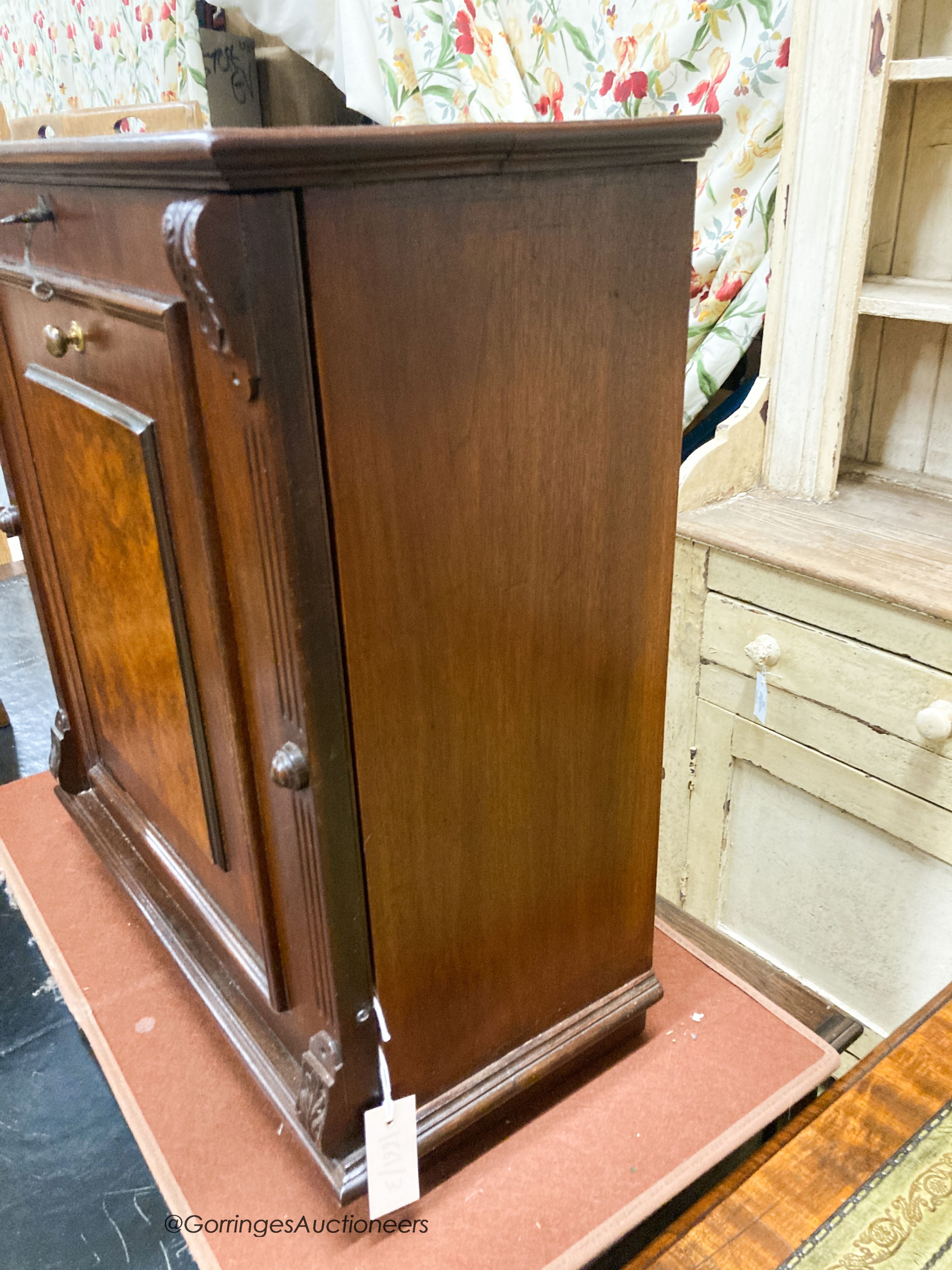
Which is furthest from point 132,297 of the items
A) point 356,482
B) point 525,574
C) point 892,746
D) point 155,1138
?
point 892,746

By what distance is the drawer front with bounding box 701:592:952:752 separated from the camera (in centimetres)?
104

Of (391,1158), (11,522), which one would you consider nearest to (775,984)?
→ (391,1158)

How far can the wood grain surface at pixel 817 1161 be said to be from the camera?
21.2 inches

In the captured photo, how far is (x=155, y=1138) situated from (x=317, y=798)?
0.36 meters

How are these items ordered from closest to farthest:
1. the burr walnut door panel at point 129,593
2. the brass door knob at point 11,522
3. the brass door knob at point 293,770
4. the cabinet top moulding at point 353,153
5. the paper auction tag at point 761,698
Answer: the cabinet top moulding at point 353,153
the brass door knob at point 293,770
the burr walnut door panel at point 129,593
the brass door knob at point 11,522
the paper auction tag at point 761,698

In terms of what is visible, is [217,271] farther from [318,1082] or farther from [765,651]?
[765,651]

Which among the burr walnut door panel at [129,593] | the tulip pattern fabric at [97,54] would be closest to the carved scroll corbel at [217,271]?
the burr walnut door panel at [129,593]

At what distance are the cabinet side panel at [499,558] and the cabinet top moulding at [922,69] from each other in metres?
0.69

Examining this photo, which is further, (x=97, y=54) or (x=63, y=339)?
(x=97, y=54)

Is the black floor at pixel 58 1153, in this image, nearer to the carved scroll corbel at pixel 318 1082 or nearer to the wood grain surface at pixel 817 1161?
the carved scroll corbel at pixel 318 1082

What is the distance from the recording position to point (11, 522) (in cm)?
99

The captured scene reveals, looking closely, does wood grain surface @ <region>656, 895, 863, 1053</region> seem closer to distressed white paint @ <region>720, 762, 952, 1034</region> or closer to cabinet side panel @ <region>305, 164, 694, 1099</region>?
cabinet side panel @ <region>305, 164, 694, 1099</region>

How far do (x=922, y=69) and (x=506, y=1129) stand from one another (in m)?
1.14

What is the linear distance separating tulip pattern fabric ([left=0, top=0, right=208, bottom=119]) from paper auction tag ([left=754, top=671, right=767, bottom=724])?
1346 mm
